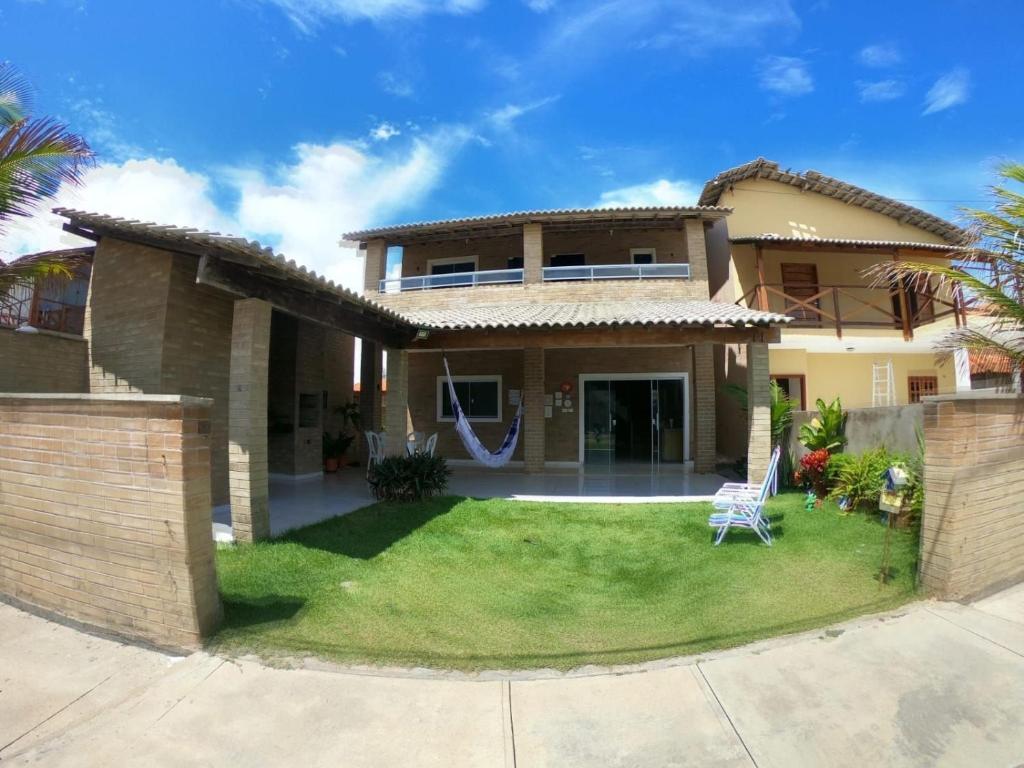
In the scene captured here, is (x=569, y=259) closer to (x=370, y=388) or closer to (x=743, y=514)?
(x=370, y=388)

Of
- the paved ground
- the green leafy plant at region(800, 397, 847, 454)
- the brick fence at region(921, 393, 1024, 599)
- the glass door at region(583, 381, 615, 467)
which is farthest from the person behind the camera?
the glass door at region(583, 381, 615, 467)

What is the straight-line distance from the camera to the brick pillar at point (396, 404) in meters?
8.85

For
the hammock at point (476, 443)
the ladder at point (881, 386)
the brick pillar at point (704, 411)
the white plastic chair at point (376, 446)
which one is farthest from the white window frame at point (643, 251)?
the white plastic chair at point (376, 446)

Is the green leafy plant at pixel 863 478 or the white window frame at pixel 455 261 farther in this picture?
the white window frame at pixel 455 261

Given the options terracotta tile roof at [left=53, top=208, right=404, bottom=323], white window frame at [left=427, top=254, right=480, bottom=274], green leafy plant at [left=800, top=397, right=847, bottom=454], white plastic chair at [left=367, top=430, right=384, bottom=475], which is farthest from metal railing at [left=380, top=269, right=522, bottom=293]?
green leafy plant at [left=800, top=397, right=847, bottom=454]

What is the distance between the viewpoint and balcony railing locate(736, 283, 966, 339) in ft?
38.6

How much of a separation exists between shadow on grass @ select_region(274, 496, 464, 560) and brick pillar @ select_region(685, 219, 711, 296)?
23.6ft

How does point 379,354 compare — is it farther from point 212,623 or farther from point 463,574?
point 212,623

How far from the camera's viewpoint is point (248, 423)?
19.0ft

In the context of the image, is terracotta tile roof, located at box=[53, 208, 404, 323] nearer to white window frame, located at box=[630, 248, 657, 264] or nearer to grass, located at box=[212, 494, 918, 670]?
grass, located at box=[212, 494, 918, 670]

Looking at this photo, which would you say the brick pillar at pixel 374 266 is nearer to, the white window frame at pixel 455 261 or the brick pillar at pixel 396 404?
the white window frame at pixel 455 261

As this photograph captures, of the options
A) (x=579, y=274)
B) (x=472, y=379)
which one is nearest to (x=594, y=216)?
(x=579, y=274)

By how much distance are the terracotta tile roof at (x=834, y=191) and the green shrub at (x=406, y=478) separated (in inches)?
383

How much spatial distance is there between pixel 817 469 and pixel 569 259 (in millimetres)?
7495
